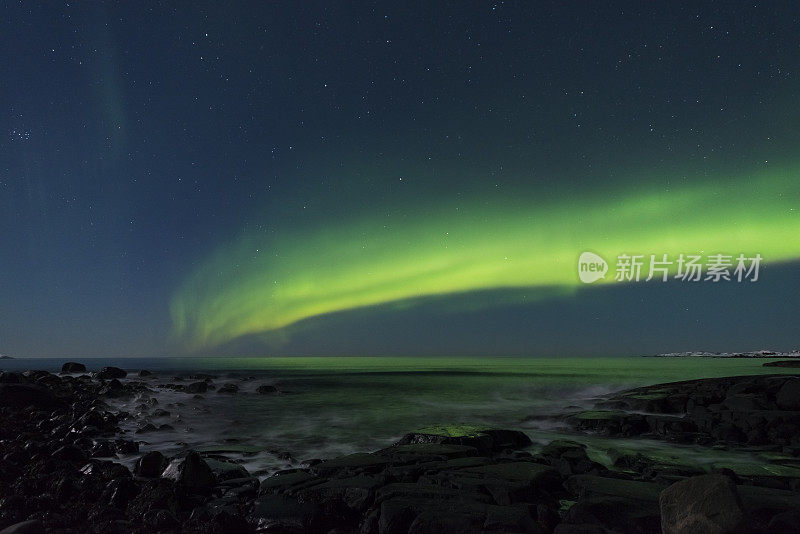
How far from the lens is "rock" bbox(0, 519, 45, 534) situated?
5.40m

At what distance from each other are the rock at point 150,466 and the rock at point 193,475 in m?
1.22

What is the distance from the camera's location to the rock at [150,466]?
960 centimetres

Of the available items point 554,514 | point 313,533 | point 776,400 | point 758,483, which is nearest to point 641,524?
point 554,514

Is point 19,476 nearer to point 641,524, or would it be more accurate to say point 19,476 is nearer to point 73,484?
point 73,484

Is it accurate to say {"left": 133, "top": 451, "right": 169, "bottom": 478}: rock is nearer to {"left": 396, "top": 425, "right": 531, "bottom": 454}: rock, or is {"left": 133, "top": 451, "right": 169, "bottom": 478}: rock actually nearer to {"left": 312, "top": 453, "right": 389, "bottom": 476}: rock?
{"left": 312, "top": 453, "right": 389, "bottom": 476}: rock

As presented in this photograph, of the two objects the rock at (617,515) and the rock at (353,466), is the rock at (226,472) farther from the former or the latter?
the rock at (617,515)

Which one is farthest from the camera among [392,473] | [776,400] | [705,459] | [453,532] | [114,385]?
[114,385]

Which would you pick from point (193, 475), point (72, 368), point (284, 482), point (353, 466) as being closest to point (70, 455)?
point (193, 475)

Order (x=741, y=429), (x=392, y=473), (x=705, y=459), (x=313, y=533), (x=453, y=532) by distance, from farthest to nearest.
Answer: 1. (x=741, y=429)
2. (x=705, y=459)
3. (x=392, y=473)
4. (x=313, y=533)
5. (x=453, y=532)

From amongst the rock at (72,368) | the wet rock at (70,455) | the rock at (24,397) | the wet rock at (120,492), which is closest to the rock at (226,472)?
the wet rock at (120,492)

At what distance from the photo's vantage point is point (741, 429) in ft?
46.8

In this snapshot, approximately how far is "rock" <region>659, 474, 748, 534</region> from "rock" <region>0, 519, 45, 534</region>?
7.91 metres

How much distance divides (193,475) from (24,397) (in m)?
19.4

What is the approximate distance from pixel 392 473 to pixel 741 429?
12.6 m
